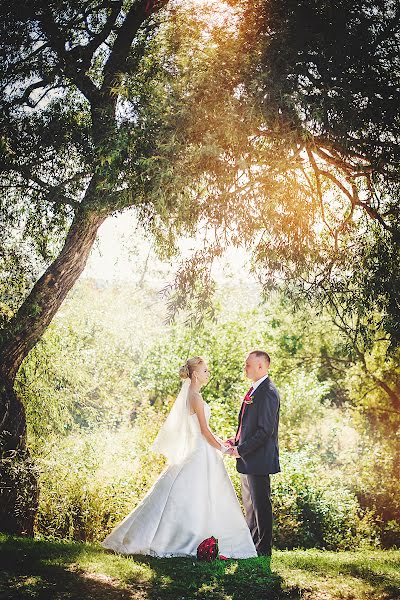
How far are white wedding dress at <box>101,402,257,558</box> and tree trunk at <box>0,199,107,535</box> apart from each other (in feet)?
4.28

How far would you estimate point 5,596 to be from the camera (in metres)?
3.90

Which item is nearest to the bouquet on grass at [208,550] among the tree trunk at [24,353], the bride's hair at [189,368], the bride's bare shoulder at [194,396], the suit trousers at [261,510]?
the suit trousers at [261,510]

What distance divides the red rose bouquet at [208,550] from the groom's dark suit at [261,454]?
677 mm

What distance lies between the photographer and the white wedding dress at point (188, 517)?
5.39 metres

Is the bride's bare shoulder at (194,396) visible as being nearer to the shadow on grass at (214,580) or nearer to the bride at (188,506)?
the bride at (188,506)

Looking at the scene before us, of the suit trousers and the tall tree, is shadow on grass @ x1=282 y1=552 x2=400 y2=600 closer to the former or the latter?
the suit trousers

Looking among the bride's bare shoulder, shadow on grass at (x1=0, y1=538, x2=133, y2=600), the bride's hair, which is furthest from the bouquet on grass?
the bride's hair

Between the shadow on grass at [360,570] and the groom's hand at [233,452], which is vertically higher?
the groom's hand at [233,452]

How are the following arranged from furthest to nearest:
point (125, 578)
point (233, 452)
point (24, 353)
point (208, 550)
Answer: point (24, 353), point (233, 452), point (208, 550), point (125, 578)

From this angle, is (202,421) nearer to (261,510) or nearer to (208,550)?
(261,510)

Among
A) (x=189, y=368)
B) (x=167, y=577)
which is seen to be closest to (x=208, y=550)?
(x=167, y=577)

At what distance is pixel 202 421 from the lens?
586 centimetres

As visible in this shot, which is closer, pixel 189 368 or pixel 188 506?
pixel 188 506

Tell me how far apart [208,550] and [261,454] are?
105cm
